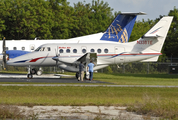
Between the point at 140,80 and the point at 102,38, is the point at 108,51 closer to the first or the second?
the point at 140,80

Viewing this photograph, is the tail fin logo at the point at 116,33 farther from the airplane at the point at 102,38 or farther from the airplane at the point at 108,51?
the airplane at the point at 108,51

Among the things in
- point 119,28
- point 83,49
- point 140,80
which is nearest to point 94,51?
point 83,49

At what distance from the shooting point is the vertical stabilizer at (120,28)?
4269 cm

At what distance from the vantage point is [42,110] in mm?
13398

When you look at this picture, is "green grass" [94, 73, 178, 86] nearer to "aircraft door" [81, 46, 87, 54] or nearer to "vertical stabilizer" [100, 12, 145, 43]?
"aircraft door" [81, 46, 87, 54]

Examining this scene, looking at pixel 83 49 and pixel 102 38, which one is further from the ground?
pixel 102 38

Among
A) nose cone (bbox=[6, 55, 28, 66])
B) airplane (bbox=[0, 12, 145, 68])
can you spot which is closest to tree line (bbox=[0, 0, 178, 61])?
airplane (bbox=[0, 12, 145, 68])

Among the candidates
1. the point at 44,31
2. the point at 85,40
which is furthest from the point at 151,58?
the point at 44,31

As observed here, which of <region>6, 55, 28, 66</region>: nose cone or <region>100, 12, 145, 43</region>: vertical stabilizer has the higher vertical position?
<region>100, 12, 145, 43</region>: vertical stabilizer

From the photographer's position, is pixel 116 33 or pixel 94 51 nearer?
pixel 94 51

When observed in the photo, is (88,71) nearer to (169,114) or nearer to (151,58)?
(151,58)

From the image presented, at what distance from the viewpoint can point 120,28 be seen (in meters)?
43.2

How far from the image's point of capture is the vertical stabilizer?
42.7 meters

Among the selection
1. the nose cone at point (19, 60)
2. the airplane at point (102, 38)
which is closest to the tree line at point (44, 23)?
the airplane at point (102, 38)
